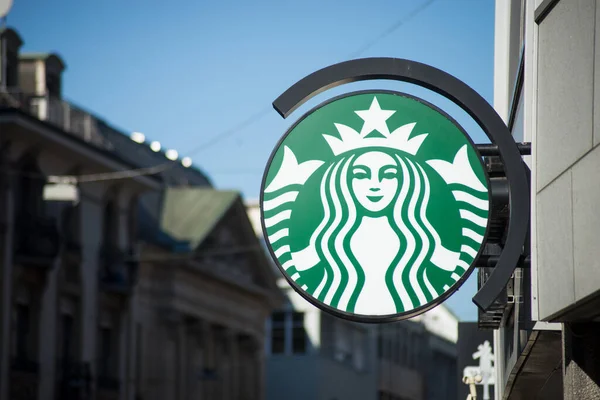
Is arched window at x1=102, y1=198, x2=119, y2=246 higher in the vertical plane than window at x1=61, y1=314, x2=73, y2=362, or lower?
higher

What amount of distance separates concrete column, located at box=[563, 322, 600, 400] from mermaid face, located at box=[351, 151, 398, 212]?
1.03 metres

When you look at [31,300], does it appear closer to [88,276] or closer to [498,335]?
[88,276]

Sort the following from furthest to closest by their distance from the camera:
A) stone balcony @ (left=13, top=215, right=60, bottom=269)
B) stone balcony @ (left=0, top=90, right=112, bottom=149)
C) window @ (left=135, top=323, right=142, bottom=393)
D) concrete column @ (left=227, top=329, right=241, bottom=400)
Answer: concrete column @ (left=227, top=329, right=241, bottom=400), window @ (left=135, top=323, right=142, bottom=393), stone balcony @ (left=0, top=90, right=112, bottom=149), stone balcony @ (left=13, top=215, right=60, bottom=269)

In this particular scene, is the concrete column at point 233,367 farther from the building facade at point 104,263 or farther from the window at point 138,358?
the window at point 138,358

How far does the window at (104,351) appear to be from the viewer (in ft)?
137

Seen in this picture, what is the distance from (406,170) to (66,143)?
3222cm

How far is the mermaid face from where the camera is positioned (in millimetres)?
6168

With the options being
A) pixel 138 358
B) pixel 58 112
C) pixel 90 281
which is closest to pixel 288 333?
pixel 138 358

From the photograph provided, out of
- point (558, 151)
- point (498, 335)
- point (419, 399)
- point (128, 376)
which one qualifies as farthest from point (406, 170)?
point (419, 399)

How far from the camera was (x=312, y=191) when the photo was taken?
6262mm

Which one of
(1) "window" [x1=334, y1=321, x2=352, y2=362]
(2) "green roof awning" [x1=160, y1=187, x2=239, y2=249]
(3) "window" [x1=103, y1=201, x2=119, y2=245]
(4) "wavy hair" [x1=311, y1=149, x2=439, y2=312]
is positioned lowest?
(4) "wavy hair" [x1=311, y1=149, x2=439, y2=312]

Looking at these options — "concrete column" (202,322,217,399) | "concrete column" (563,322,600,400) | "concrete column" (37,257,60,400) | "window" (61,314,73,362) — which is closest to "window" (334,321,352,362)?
"concrete column" (202,322,217,399)

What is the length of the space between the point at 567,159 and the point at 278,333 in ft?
199

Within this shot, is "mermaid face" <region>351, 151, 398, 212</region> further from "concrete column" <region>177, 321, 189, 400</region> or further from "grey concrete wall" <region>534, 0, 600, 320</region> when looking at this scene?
"concrete column" <region>177, 321, 189, 400</region>
